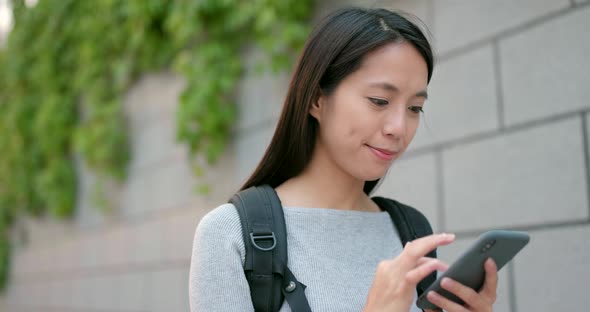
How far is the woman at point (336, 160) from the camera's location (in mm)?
1584

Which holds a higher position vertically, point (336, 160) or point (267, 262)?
point (336, 160)

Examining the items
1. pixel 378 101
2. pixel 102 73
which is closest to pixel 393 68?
pixel 378 101

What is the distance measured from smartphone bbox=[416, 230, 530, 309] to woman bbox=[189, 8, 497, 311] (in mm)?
155

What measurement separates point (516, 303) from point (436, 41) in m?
1.25

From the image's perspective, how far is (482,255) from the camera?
4.32 ft

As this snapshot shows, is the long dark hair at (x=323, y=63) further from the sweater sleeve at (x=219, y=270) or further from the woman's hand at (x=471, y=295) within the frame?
the woman's hand at (x=471, y=295)

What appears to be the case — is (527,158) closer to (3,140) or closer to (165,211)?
(165,211)

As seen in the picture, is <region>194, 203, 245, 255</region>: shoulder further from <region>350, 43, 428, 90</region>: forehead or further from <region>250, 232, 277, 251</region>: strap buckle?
<region>350, 43, 428, 90</region>: forehead

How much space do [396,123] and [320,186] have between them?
328 mm

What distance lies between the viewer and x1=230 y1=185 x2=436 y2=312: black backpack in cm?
157

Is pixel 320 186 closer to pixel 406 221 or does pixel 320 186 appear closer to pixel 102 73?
pixel 406 221

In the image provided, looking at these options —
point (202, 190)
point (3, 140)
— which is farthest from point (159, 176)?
point (3, 140)

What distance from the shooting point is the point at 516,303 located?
2748 mm

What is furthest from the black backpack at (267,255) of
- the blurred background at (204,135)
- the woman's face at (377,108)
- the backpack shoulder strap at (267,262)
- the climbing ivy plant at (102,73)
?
the climbing ivy plant at (102,73)
